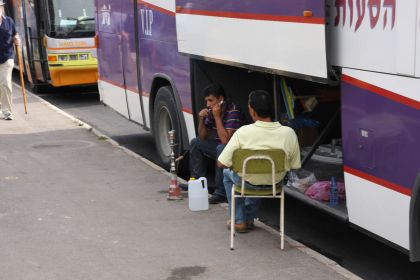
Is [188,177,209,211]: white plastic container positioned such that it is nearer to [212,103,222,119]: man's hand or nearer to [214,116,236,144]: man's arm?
[214,116,236,144]: man's arm

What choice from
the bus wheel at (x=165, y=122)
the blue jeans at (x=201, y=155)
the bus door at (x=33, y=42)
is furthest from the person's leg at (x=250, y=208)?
the bus door at (x=33, y=42)

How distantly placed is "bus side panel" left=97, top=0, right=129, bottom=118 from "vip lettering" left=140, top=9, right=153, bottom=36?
932 mm

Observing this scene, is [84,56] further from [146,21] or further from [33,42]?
[146,21]

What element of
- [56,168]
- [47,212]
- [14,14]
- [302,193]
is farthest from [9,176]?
[14,14]

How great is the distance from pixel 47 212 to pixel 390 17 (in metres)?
3.95

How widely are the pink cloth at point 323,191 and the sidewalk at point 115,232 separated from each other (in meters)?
0.44

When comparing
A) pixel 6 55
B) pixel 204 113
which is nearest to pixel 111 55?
pixel 6 55

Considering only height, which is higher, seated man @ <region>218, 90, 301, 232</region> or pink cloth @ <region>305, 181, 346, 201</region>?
seated man @ <region>218, 90, 301, 232</region>

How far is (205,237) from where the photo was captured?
625 cm

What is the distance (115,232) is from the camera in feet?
21.1

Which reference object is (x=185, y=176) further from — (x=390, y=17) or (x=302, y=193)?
(x=390, y=17)

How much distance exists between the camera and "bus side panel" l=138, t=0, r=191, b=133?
8.08 m

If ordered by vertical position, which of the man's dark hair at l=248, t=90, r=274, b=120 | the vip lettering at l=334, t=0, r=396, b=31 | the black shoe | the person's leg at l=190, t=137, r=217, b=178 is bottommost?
the black shoe

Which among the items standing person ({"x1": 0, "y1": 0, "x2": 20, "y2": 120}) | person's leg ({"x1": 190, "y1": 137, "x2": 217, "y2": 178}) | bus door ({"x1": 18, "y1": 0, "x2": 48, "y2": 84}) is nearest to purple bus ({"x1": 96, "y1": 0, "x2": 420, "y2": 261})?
person's leg ({"x1": 190, "y1": 137, "x2": 217, "y2": 178})
